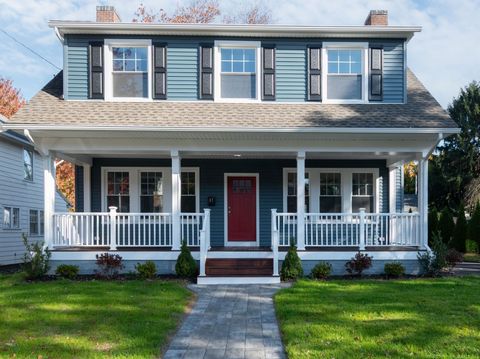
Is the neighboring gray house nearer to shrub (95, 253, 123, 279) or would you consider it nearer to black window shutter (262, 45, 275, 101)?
shrub (95, 253, 123, 279)

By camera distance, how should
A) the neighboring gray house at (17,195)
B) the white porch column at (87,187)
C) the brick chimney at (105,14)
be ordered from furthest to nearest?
the neighboring gray house at (17,195) → the white porch column at (87,187) → the brick chimney at (105,14)

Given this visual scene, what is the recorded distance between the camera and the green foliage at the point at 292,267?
10.4m

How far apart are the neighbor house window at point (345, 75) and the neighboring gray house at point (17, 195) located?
33.3 feet

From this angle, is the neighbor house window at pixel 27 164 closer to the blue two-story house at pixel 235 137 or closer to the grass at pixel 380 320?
the blue two-story house at pixel 235 137

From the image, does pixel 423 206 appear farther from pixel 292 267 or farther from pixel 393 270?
→ pixel 292 267

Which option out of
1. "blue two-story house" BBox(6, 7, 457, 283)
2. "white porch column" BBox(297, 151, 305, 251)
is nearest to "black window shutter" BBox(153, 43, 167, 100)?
"blue two-story house" BBox(6, 7, 457, 283)

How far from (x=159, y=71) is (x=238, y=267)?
213 inches

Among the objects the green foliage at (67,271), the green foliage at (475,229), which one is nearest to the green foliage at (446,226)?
the green foliage at (475,229)

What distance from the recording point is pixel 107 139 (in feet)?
36.7

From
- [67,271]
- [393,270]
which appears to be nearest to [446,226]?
→ [393,270]

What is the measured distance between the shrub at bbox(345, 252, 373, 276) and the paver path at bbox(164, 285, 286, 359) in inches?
92.5

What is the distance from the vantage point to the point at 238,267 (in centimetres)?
1084

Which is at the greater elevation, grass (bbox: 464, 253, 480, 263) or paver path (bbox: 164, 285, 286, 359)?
paver path (bbox: 164, 285, 286, 359)

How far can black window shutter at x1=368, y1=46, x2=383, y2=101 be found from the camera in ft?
40.3
